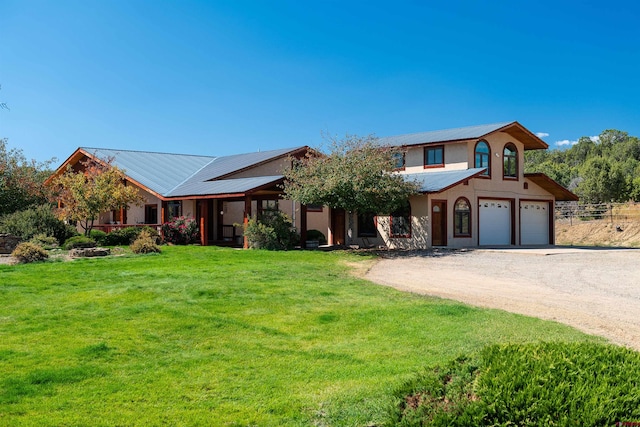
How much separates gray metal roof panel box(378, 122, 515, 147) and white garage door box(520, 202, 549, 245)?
5027 millimetres

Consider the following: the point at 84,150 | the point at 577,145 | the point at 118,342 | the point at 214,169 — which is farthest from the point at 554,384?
the point at 577,145

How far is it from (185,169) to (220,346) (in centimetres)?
2914

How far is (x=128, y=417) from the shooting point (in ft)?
17.4

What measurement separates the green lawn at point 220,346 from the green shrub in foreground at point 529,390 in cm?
80

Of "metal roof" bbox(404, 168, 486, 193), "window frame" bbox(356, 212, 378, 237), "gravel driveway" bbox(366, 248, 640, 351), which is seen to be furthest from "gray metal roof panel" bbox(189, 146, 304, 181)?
"gravel driveway" bbox(366, 248, 640, 351)

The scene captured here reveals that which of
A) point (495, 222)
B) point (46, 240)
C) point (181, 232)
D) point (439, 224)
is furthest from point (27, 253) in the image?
point (495, 222)

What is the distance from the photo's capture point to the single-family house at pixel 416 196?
27516 millimetres

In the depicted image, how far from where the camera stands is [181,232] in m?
27.3

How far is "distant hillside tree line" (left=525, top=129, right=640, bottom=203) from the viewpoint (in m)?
56.8

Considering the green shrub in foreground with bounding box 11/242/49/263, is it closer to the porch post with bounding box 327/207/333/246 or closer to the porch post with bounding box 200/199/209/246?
the porch post with bounding box 200/199/209/246

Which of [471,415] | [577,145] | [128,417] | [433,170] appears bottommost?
[128,417]

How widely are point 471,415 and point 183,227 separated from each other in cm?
2450

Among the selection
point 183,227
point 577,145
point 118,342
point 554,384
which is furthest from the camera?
point 577,145

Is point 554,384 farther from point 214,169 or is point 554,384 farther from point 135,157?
point 135,157
